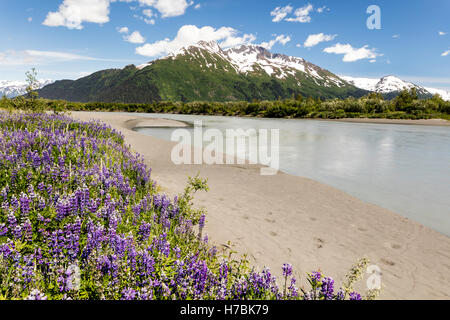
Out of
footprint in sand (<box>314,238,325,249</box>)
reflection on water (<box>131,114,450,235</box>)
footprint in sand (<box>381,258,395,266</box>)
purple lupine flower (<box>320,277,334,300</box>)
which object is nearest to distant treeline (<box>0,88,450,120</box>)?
reflection on water (<box>131,114,450,235</box>)

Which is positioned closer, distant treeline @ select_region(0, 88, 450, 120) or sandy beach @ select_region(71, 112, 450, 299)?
sandy beach @ select_region(71, 112, 450, 299)

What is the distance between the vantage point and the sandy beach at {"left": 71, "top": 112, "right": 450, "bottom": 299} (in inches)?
224

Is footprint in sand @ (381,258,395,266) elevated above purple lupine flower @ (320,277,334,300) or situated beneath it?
situated beneath

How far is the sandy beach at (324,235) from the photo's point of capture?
18.7 feet

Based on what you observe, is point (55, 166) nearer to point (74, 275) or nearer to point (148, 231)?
point (148, 231)

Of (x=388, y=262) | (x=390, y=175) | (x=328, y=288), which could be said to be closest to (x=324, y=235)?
(x=388, y=262)

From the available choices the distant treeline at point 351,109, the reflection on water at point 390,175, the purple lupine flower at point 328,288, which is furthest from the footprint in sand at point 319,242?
the distant treeline at point 351,109

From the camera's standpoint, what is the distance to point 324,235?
24.3ft

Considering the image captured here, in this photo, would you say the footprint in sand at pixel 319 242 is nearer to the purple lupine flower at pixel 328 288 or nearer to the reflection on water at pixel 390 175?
the purple lupine flower at pixel 328 288

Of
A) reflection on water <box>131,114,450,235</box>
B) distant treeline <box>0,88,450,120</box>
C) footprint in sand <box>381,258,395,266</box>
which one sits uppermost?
distant treeline <box>0,88,450,120</box>

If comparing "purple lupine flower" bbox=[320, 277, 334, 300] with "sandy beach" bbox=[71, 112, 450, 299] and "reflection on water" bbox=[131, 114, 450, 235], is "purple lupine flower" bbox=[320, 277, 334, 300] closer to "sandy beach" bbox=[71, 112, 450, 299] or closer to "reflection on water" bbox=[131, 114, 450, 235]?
"sandy beach" bbox=[71, 112, 450, 299]

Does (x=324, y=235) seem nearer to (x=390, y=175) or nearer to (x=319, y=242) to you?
(x=319, y=242)

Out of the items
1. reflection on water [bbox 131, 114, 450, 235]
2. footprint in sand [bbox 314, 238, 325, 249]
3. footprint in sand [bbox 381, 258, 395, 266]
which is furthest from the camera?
reflection on water [bbox 131, 114, 450, 235]

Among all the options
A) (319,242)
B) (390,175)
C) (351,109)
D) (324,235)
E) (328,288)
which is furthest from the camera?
(351,109)
